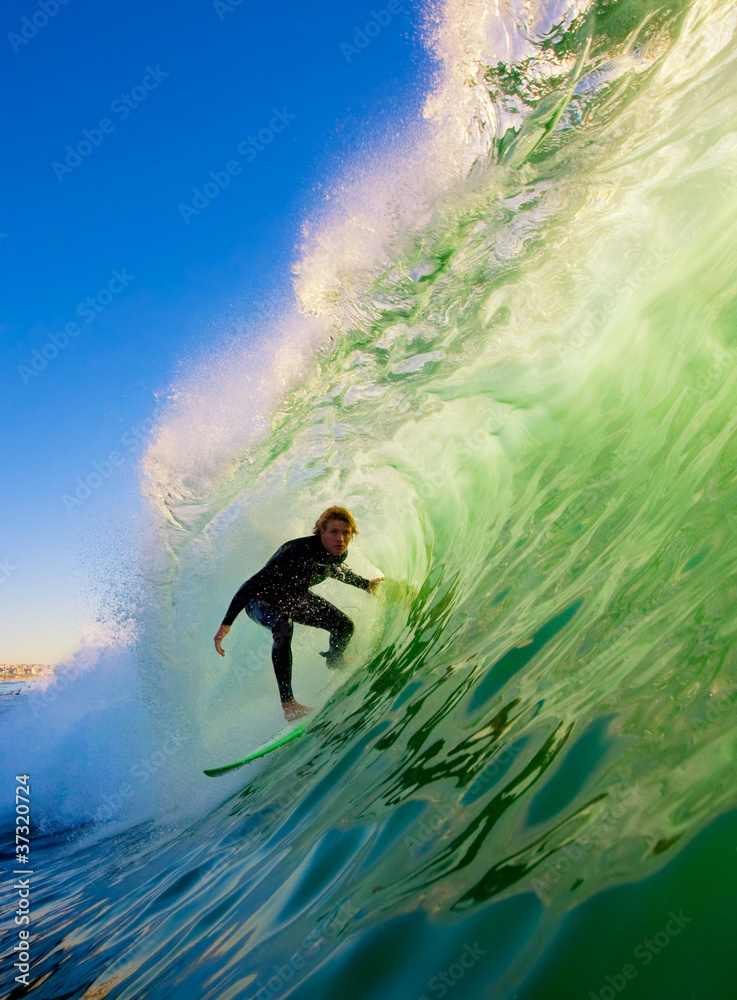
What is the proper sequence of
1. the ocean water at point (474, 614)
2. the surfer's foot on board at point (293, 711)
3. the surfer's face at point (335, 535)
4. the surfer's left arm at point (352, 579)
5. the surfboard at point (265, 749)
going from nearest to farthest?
the ocean water at point (474, 614)
the surfboard at point (265, 749)
the surfer's foot on board at point (293, 711)
the surfer's face at point (335, 535)
the surfer's left arm at point (352, 579)

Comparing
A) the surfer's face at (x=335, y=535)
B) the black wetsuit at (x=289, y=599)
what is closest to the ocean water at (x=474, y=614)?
the black wetsuit at (x=289, y=599)

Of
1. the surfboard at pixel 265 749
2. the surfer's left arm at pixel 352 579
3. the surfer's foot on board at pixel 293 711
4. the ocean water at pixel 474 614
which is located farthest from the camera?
the surfer's left arm at pixel 352 579

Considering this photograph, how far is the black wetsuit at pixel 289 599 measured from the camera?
509cm

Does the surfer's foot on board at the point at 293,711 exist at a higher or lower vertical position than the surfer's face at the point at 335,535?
lower

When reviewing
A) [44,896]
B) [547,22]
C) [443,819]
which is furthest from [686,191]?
Answer: [44,896]

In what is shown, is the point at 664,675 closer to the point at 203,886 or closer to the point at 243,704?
the point at 203,886

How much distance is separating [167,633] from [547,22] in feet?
24.2

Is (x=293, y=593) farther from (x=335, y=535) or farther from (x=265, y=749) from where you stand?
Answer: (x=265, y=749)

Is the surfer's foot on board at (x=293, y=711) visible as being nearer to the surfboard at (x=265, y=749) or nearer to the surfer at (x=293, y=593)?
the surfer at (x=293, y=593)

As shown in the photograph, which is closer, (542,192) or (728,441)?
(728,441)

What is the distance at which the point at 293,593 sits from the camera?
529cm

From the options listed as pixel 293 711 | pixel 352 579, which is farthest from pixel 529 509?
pixel 293 711

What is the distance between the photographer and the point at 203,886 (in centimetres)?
281

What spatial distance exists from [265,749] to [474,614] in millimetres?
1987
